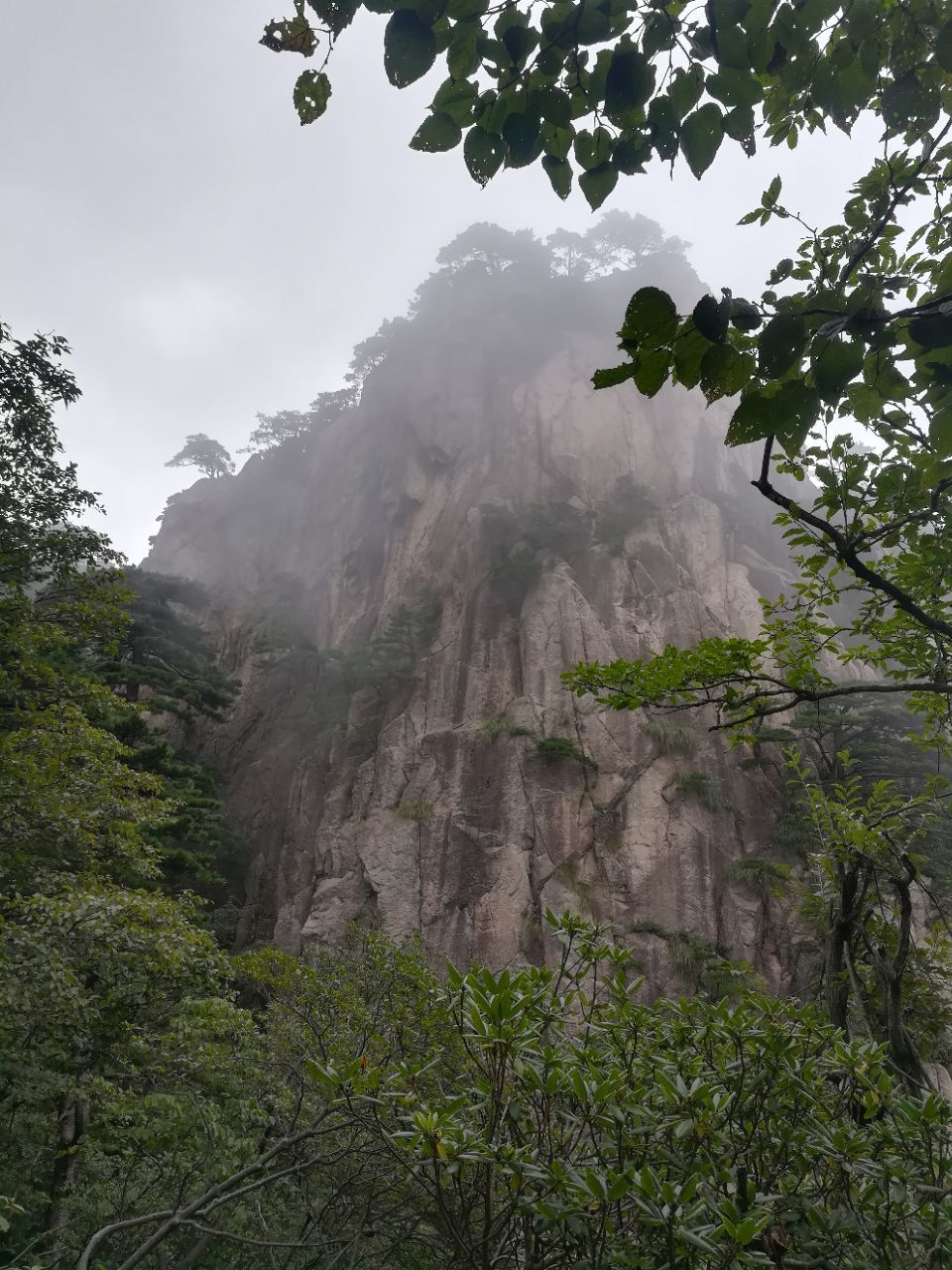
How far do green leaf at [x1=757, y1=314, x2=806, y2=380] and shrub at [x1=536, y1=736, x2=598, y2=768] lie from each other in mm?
16618

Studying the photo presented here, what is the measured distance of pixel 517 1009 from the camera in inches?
85.1

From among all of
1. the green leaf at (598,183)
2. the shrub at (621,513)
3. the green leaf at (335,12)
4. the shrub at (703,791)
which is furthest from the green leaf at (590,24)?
the shrub at (621,513)

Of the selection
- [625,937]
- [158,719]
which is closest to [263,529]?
[158,719]

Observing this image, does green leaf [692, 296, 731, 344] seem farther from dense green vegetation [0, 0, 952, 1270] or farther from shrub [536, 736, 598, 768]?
shrub [536, 736, 598, 768]

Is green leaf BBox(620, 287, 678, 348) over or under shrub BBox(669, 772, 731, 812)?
under

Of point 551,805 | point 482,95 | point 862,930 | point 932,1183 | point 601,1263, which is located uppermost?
point 551,805

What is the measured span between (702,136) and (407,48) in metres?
0.59

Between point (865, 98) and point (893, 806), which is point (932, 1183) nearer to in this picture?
point (893, 806)

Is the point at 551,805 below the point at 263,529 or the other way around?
below

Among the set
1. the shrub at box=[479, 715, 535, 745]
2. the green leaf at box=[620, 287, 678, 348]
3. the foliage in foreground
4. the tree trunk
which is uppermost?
the shrub at box=[479, 715, 535, 745]

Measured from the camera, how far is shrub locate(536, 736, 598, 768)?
17.4m

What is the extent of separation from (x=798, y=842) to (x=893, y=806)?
1217 centimetres

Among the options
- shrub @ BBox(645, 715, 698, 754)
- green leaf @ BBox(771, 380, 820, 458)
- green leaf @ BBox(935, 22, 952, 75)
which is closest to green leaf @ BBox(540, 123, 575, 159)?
green leaf @ BBox(935, 22, 952, 75)

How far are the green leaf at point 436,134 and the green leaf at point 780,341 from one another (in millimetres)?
821
